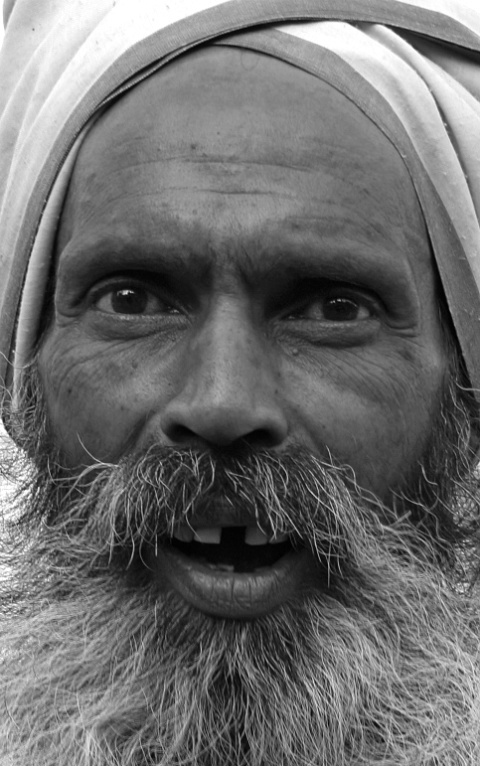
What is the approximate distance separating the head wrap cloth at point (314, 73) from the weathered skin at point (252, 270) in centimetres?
4

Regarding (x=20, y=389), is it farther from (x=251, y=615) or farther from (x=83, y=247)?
(x=251, y=615)

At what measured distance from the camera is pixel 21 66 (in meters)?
2.43

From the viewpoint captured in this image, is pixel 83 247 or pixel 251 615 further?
pixel 83 247

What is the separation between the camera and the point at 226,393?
1.76 m

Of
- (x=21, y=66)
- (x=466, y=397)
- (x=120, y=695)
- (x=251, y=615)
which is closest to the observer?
(x=251, y=615)

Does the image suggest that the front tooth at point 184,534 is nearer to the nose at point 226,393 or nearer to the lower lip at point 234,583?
the lower lip at point 234,583

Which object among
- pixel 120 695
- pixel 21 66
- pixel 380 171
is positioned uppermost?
pixel 21 66

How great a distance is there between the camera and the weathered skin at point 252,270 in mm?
1911

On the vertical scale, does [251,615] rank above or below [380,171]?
below

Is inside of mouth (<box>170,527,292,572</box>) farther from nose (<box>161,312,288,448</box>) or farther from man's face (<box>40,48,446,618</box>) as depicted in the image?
nose (<box>161,312,288,448</box>)

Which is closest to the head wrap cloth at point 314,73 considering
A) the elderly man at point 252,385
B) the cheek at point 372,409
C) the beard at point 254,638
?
the elderly man at point 252,385

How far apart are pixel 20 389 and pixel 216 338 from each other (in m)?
0.63

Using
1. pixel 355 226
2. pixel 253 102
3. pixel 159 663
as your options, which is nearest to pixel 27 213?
pixel 253 102

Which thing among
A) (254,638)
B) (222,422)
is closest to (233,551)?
(254,638)
